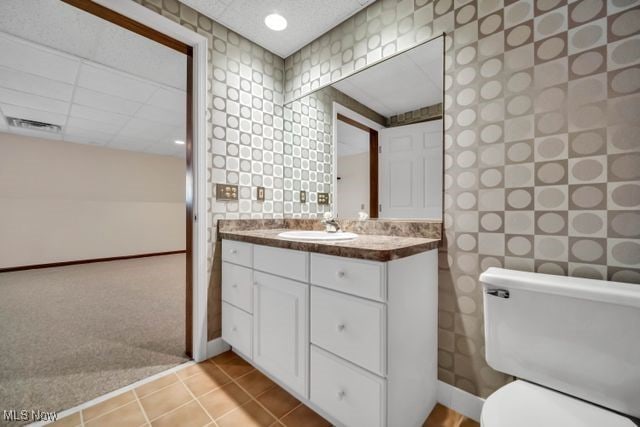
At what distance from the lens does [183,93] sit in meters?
2.86

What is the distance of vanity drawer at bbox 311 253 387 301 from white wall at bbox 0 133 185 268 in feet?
18.9

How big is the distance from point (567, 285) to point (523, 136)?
60 cm

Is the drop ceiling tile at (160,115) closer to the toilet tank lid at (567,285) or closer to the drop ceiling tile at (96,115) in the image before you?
the drop ceiling tile at (96,115)

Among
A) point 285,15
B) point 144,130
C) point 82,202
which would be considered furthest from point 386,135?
point 82,202

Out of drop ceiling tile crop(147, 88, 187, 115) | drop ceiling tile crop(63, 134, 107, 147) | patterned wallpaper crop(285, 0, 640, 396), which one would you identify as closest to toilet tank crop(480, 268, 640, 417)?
patterned wallpaper crop(285, 0, 640, 396)

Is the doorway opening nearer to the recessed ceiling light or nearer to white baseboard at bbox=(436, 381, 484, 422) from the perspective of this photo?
the recessed ceiling light

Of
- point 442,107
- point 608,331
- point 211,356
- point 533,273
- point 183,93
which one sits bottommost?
point 211,356

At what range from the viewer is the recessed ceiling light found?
1685 mm

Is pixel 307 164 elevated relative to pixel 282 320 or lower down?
elevated

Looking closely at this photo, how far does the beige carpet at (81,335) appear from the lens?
142 centimetres

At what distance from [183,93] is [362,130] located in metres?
2.25

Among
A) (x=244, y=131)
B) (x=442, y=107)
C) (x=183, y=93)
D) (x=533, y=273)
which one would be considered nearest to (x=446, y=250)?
(x=533, y=273)

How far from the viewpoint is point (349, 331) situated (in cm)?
102

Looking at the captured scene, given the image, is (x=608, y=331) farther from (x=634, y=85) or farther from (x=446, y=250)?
(x=634, y=85)
